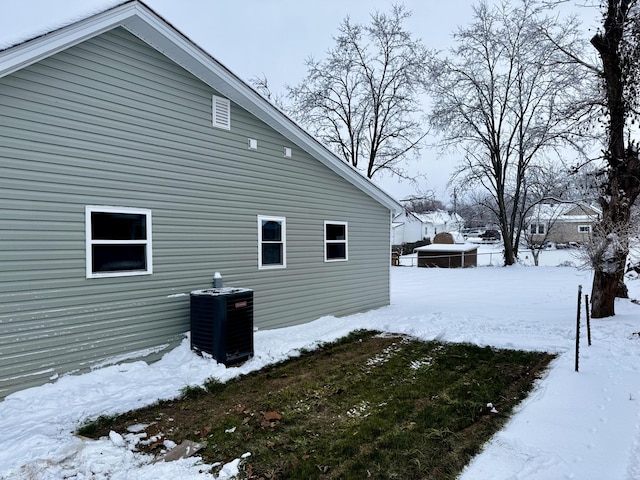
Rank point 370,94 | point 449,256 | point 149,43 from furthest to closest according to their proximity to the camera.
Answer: point 370,94 < point 449,256 < point 149,43

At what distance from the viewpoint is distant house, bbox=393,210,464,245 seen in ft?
153

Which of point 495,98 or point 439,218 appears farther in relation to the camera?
point 439,218

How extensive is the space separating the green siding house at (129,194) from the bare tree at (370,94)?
16.9 meters

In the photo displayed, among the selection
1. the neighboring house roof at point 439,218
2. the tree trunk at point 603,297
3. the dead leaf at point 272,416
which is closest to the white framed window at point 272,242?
the dead leaf at point 272,416

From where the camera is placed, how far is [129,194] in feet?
18.3

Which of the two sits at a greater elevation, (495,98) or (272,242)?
(495,98)

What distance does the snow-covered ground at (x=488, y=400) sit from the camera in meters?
3.24

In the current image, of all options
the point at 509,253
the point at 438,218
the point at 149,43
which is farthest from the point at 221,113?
the point at 438,218

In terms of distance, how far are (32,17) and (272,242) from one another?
5.00 meters

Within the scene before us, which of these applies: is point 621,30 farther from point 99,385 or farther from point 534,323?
point 99,385

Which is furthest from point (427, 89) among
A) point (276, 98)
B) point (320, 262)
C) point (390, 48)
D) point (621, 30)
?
point (320, 262)

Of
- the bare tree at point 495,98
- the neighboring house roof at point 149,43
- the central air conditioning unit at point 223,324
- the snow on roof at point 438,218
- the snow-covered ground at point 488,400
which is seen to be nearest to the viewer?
the snow-covered ground at point 488,400

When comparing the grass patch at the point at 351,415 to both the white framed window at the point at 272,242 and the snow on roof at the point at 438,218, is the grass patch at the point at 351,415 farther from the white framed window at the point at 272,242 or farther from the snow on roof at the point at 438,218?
the snow on roof at the point at 438,218

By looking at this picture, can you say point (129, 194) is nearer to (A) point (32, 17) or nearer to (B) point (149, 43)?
(B) point (149, 43)
